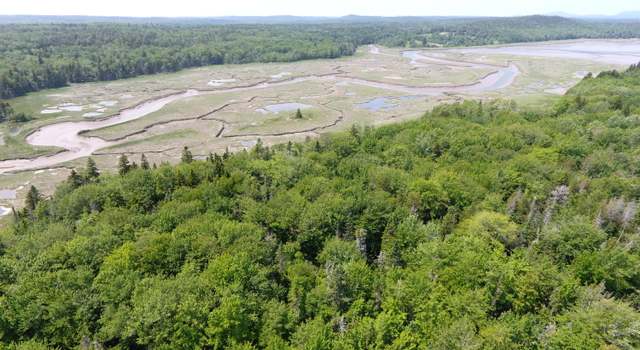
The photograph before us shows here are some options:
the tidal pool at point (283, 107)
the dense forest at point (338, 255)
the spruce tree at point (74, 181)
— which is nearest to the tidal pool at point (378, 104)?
the tidal pool at point (283, 107)

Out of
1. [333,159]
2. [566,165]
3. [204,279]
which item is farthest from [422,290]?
[566,165]

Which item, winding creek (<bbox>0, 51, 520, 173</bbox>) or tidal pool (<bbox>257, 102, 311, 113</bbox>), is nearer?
winding creek (<bbox>0, 51, 520, 173</bbox>)

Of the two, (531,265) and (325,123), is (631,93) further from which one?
(531,265)

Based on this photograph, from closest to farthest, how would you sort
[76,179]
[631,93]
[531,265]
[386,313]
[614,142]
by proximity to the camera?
1. [386,313]
2. [531,265]
3. [76,179]
4. [614,142]
5. [631,93]

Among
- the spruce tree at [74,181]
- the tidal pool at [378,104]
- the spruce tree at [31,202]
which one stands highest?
the tidal pool at [378,104]

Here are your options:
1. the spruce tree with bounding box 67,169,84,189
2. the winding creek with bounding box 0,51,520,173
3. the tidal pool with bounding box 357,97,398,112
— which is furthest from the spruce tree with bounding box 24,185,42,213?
the tidal pool with bounding box 357,97,398,112

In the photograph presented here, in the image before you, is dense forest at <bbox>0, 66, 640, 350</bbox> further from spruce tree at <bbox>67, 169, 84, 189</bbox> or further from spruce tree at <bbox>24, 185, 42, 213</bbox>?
spruce tree at <bbox>24, 185, 42, 213</bbox>

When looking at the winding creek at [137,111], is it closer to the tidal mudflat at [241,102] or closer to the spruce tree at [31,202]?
the tidal mudflat at [241,102]
